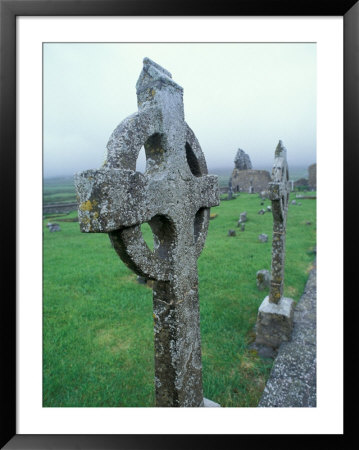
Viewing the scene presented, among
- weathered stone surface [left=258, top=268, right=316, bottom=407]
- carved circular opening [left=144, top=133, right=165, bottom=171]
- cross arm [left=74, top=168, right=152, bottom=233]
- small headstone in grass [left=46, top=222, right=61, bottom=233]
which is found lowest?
weathered stone surface [left=258, top=268, right=316, bottom=407]

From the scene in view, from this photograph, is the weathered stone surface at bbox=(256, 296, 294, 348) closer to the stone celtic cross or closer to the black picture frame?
the stone celtic cross

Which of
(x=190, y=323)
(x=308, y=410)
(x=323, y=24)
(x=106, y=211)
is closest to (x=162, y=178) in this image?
(x=106, y=211)

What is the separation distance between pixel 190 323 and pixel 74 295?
4.92 metres

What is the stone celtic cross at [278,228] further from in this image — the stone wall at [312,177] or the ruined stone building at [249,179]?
the ruined stone building at [249,179]

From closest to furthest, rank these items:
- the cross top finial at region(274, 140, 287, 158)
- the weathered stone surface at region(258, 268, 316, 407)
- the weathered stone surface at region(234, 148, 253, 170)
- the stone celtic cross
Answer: the weathered stone surface at region(258, 268, 316, 407) → the stone celtic cross → the cross top finial at region(274, 140, 287, 158) → the weathered stone surface at region(234, 148, 253, 170)

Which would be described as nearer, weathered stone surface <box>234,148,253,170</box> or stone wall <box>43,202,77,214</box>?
stone wall <box>43,202,77,214</box>

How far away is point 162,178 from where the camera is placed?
209 centimetres

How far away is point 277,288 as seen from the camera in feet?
16.8

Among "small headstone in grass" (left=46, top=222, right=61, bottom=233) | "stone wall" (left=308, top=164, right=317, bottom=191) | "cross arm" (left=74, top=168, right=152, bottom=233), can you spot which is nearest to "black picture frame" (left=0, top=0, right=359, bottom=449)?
"cross arm" (left=74, top=168, right=152, bottom=233)

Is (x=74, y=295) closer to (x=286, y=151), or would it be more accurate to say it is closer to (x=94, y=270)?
(x=94, y=270)

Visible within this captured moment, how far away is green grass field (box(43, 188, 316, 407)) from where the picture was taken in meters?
3.82

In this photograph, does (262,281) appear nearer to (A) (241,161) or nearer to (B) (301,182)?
(A) (241,161)

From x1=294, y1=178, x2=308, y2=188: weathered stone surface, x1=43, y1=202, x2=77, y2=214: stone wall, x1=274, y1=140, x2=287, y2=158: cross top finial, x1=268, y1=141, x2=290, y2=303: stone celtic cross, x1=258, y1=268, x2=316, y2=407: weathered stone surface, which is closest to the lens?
x1=258, y1=268, x2=316, y2=407: weathered stone surface

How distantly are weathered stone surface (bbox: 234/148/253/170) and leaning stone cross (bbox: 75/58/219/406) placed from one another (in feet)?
101
